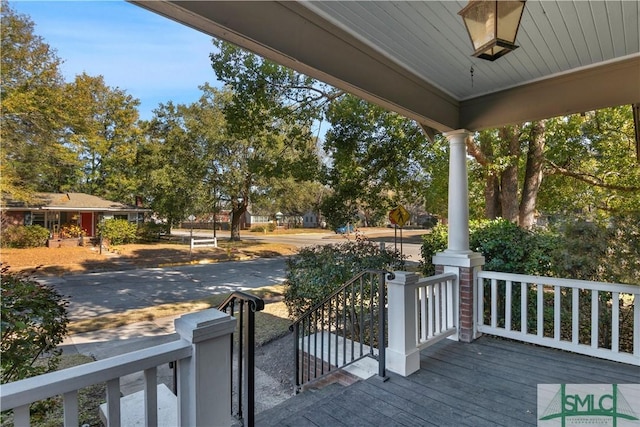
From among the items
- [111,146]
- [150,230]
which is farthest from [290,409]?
[111,146]

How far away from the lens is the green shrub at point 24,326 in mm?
2641

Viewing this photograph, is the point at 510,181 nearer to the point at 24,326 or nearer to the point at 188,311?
the point at 188,311

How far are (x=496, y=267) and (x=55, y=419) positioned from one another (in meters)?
5.36

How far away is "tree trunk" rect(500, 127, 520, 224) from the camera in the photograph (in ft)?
23.9

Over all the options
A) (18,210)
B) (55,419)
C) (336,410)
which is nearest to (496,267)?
(336,410)

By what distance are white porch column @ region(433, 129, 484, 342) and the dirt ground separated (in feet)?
45.6

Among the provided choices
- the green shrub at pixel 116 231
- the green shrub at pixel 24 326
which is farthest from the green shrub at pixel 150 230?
the green shrub at pixel 24 326

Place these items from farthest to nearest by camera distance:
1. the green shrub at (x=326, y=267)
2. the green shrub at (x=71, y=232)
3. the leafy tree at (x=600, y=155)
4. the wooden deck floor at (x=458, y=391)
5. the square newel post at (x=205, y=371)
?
the green shrub at (x=71, y=232) → the leafy tree at (x=600, y=155) → the green shrub at (x=326, y=267) → the wooden deck floor at (x=458, y=391) → the square newel post at (x=205, y=371)

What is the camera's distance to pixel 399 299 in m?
2.88

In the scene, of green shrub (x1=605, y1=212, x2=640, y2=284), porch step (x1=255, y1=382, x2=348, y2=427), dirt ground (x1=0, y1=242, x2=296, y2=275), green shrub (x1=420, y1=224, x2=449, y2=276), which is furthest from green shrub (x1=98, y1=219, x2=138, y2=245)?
green shrub (x1=605, y1=212, x2=640, y2=284)

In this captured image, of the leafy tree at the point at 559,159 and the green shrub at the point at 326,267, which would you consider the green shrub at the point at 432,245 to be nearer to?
the green shrub at the point at 326,267

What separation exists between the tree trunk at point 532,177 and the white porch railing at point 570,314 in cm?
352

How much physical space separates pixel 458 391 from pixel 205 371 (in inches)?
85.2

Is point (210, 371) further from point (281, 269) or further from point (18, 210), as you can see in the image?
point (18, 210)
